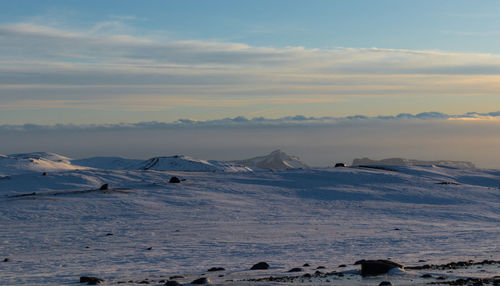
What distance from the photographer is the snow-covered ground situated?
25.9m

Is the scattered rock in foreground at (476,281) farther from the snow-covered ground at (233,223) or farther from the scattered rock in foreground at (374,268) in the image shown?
the scattered rock in foreground at (374,268)

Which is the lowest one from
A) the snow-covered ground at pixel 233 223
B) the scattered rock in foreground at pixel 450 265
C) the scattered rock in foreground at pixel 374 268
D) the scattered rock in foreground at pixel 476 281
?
the snow-covered ground at pixel 233 223

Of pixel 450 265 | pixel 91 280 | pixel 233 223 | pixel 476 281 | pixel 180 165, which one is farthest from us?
pixel 180 165

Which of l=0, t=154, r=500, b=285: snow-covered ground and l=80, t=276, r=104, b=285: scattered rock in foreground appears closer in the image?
l=80, t=276, r=104, b=285: scattered rock in foreground

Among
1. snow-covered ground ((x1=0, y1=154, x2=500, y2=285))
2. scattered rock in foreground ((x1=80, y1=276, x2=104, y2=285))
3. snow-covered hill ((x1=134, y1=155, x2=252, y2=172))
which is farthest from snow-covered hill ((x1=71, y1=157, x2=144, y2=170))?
scattered rock in foreground ((x1=80, y1=276, x2=104, y2=285))

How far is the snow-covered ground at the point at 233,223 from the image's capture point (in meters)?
25.9

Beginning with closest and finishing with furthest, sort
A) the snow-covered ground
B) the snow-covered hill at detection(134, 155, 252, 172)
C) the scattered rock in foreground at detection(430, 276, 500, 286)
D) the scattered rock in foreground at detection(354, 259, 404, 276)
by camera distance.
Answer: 1. the scattered rock in foreground at detection(430, 276, 500, 286)
2. the scattered rock in foreground at detection(354, 259, 404, 276)
3. the snow-covered ground
4. the snow-covered hill at detection(134, 155, 252, 172)

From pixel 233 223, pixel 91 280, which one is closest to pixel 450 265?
pixel 91 280

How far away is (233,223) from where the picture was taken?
41000 mm

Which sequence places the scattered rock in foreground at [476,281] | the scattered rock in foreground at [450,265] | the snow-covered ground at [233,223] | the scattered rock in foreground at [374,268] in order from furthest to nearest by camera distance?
the snow-covered ground at [233,223]
the scattered rock in foreground at [450,265]
the scattered rock in foreground at [374,268]
the scattered rock in foreground at [476,281]

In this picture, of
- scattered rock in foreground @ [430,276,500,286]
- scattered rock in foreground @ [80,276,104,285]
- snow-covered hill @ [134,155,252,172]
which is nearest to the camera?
scattered rock in foreground @ [430,276,500,286]

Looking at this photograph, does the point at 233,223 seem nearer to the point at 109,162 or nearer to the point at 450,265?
the point at 450,265

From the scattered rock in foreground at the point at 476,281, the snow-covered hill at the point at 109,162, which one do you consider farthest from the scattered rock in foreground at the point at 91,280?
the snow-covered hill at the point at 109,162

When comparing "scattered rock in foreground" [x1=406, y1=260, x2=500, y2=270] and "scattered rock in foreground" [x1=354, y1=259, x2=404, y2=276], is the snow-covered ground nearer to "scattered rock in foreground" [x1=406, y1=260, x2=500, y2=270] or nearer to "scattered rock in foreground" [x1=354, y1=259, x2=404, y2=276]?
"scattered rock in foreground" [x1=354, y1=259, x2=404, y2=276]
